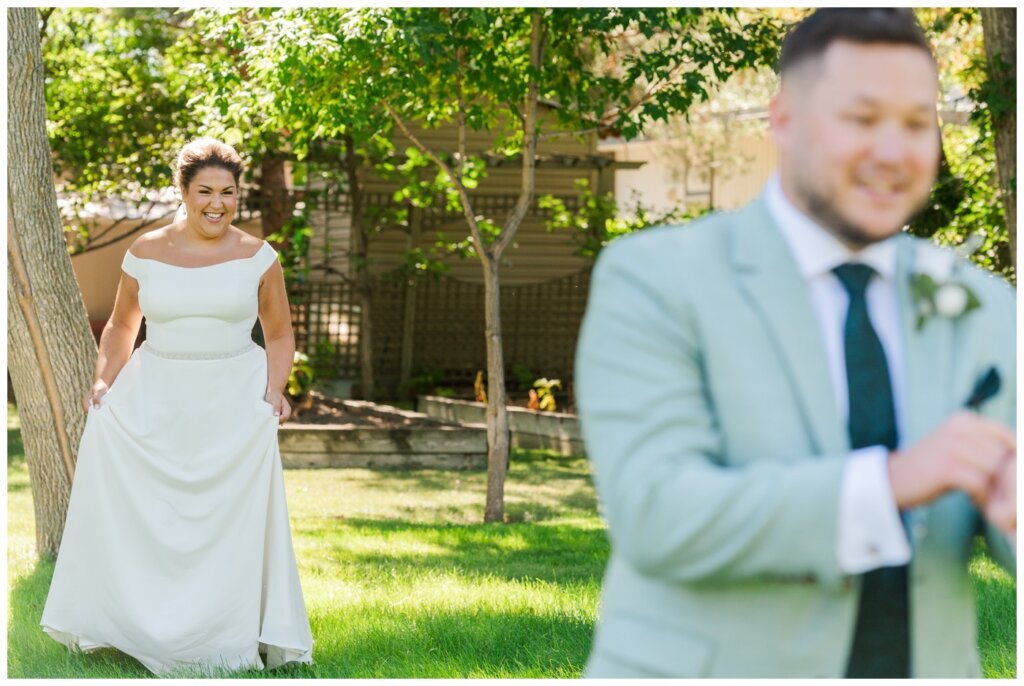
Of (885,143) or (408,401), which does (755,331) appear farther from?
(408,401)

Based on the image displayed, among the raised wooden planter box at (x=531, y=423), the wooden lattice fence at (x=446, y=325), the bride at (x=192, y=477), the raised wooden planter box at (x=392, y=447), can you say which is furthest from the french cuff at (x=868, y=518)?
A: the wooden lattice fence at (x=446, y=325)

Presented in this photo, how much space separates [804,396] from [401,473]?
11.9 m

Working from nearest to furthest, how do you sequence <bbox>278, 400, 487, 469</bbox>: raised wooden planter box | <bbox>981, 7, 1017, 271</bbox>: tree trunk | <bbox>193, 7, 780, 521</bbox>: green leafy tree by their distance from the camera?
<bbox>193, 7, 780, 521</bbox>: green leafy tree → <bbox>981, 7, 1017, 271</bbox>: tree trunk → <bbox>278, 400, 487, 469</bbox>: raised wooden planter box

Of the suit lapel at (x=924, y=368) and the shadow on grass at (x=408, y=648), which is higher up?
the suit lapel at (x=924, y=368)

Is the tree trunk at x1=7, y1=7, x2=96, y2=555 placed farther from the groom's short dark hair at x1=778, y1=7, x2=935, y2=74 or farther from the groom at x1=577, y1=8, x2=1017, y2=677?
the groom's short dark hair at x1=778, y1=7, x2=935, y2=74

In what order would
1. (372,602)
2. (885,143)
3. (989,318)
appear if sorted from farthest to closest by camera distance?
(372,602) < (989,318) < (885,143)

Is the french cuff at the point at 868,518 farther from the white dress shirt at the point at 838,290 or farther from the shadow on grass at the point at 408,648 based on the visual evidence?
the shadow on grass at the point at 408,648

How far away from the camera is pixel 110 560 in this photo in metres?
6.08

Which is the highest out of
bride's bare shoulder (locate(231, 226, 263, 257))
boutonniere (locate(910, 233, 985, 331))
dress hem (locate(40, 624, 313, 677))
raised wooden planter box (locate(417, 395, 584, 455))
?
boutonniere (locate(910, 233, 985, 331))

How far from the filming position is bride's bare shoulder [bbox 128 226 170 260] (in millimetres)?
6059

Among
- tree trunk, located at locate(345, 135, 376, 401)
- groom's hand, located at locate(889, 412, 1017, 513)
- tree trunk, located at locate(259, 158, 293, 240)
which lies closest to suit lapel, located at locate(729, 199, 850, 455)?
groom's hand, located at locate(889, 412, 1017, 513)

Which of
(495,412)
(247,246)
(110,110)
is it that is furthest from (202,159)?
(110,110)

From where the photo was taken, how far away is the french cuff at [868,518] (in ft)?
5.60

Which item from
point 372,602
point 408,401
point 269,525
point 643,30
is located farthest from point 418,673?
point 408,401
